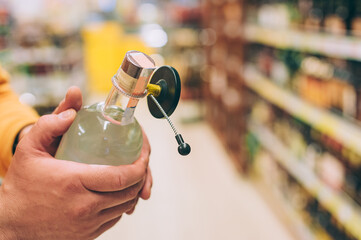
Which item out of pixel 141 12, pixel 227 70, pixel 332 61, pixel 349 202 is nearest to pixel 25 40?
pixel 227 70

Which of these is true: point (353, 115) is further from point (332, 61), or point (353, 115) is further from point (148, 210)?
point (148, 210)

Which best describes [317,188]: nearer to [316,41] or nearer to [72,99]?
[316,41]

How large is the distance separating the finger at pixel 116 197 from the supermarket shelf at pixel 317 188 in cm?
126

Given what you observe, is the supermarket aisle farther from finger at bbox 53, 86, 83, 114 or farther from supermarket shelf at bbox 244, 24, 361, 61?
finger at bbox 53, 86, 83, 114

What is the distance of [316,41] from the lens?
1.89m

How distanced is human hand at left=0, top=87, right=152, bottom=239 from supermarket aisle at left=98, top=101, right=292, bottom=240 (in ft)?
5.83

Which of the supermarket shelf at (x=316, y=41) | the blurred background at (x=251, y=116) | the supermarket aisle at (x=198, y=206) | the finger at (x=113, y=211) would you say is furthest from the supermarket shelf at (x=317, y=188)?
the finger at (x=113, y=211)

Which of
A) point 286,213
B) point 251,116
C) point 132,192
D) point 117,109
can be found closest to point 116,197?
point 132,192

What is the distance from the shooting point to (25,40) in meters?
3.72

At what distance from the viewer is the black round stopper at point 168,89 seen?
65 cm

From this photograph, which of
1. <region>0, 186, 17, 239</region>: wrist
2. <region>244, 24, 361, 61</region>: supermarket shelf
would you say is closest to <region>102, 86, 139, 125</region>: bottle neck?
<region>0, 186, 17, 239</region>: wrist

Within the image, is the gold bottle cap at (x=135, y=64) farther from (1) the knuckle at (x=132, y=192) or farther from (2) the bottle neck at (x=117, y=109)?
(1) the knuckle at (x=132, y=192)

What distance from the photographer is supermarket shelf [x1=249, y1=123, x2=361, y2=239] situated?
164 cm

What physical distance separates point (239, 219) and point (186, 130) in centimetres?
218
